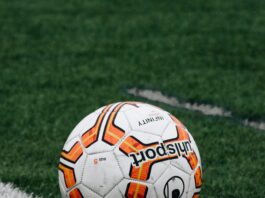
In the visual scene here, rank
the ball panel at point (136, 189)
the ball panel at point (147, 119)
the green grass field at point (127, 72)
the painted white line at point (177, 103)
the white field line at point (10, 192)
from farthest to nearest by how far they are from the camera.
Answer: the painted white line at point (177, 103)
the green grass field at point (127, 72)
the white field line at point (10, 192)
the ball panel at point (147, 119)
the ball panel at point (136, 189)

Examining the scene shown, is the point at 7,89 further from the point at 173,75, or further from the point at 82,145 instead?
the point at 82,145

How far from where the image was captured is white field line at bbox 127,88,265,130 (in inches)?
210

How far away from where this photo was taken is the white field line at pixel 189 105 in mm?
5332

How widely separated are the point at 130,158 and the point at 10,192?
3.56 ft

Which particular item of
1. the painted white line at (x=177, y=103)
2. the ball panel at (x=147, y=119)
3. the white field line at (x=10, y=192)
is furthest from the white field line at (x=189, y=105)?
the white field line at (x=10, y=192)

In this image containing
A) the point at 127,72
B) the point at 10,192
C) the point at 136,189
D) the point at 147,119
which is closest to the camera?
A: the point at 136,189

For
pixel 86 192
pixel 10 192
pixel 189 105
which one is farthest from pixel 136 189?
pixel 189 105

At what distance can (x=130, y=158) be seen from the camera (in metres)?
3.15

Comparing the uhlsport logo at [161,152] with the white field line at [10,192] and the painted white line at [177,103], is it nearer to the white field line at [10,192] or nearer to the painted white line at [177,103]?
the white field line at [10,192]

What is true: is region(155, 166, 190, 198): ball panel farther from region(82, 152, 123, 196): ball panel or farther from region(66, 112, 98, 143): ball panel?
region(66, 112, 98, 143): ball panel

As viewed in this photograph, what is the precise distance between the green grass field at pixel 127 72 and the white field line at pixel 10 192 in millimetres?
78

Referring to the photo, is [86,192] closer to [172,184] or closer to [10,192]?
[172,184]

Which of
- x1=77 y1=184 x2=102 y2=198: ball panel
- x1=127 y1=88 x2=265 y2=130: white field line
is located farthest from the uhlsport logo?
x1=127 y1=88 x2=265 y2=130: white field line

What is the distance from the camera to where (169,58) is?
23.3ft
